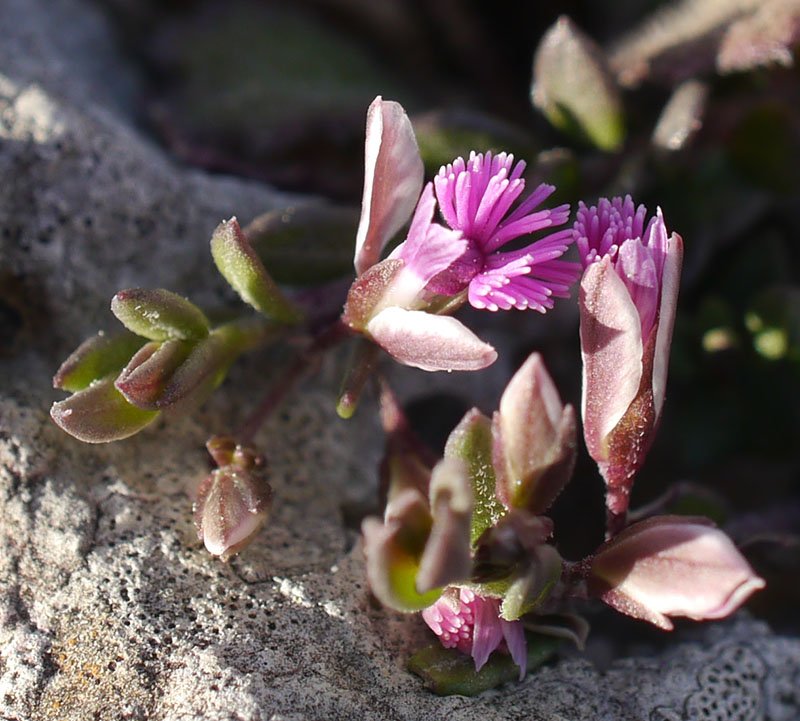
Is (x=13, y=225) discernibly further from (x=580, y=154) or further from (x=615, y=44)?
(x=615, y=44)

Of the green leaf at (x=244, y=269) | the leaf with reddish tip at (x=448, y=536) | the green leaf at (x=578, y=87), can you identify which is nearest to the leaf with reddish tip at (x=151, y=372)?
the green leaf at (x=244, y=269)

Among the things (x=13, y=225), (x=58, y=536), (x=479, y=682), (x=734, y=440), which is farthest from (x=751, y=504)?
(x=13, y=225)

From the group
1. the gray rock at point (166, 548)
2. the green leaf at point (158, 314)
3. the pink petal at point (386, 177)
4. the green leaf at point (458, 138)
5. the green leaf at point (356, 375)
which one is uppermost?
the pink petal at point (386, 177)

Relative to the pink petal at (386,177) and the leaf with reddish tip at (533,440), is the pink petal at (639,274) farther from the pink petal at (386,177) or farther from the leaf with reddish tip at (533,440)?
the pink petal at (386,177)

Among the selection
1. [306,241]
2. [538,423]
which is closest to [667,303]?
[538,423]

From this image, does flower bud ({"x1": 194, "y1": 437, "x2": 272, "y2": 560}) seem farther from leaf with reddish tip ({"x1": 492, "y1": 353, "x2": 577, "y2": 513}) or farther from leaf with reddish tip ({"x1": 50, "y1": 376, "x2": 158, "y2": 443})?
leaf with reddish tip ({"x1": 492, "y1": 353, "x2": 577, "y2": 513})

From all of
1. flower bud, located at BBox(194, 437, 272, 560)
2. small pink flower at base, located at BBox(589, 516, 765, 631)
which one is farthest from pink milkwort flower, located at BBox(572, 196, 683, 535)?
flower bud, located at BBox(194, 437, 272, 560)

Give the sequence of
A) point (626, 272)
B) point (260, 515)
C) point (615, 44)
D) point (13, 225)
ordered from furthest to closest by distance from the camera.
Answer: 1. point (615, 44)
2. point (13, 225)
3. point (260, 515)
4. point (626, 272)
